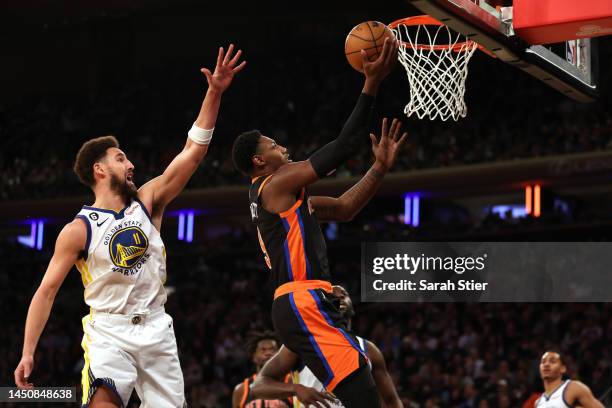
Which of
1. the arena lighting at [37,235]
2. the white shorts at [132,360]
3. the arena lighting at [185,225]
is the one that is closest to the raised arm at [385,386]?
the white shorts at [132,360]

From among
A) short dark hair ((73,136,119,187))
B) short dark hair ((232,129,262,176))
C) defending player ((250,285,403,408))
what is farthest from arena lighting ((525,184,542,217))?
short dark hair ((73,136,119,187))

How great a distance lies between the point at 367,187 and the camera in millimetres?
4852

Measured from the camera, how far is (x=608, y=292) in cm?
989

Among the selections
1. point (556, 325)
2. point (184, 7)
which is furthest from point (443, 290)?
point (184, 7)

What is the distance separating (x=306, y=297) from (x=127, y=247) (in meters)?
0.89

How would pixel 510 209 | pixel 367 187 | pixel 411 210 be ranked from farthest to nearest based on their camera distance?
1. pixel 411 210
2. pixel 510 209
3. pixel 367 187

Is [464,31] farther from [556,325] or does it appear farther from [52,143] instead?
[52,143]

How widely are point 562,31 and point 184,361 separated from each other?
12.2 metres

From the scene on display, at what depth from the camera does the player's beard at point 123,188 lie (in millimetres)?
4336

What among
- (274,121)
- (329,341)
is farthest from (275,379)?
(274,121)

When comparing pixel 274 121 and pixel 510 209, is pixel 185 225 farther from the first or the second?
pixel 510 209

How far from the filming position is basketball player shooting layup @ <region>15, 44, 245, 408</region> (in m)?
4.04

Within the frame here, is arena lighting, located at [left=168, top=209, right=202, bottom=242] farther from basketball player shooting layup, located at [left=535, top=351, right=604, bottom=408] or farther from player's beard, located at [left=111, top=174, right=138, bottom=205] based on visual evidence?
player's beard, located at [left=111, top=174, right=138, bottom=205]

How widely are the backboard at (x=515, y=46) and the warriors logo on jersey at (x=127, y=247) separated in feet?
5.69
